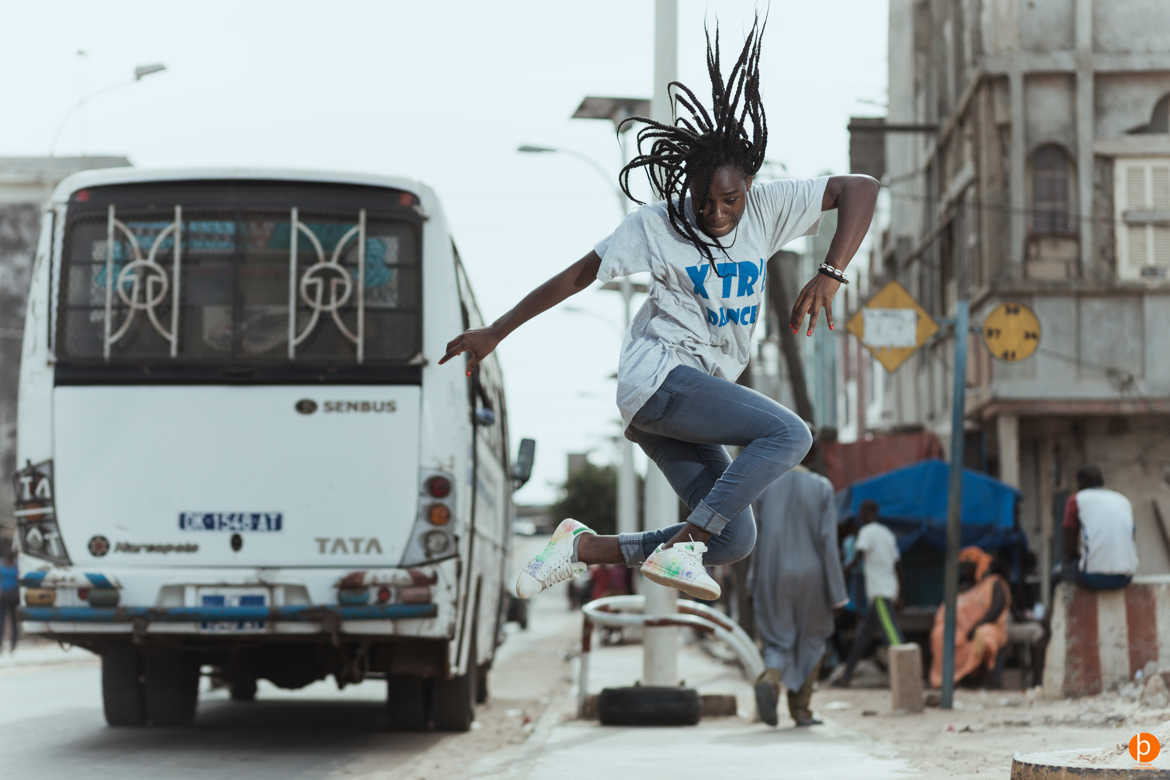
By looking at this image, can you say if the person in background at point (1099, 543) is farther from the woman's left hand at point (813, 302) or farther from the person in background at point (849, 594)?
the woman's left hand at point (813, 302)

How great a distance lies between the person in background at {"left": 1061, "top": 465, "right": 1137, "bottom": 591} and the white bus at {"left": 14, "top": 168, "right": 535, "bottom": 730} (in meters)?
4.86

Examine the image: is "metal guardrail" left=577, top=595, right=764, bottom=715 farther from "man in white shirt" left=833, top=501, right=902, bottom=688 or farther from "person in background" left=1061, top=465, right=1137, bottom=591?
"man in white shirt" left=833, top=501, right=902, bottom=688

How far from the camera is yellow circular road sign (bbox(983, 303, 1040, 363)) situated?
690 inches

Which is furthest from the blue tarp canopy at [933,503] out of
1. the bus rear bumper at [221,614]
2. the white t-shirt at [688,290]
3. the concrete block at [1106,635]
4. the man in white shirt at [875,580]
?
the white t-shirt at [688,290]

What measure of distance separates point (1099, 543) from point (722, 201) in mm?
8642

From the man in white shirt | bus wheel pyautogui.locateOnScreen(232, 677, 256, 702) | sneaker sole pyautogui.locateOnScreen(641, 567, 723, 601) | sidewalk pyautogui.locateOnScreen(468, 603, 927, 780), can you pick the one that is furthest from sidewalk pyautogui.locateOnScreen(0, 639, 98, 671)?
sneaker sole pyautogui.locateOnScreen(641, 567, 723, 601)

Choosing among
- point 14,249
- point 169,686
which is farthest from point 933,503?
point 14,249

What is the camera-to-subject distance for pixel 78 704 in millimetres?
14680

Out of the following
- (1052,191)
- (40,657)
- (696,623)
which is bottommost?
(40,657)

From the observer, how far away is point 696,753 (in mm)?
9836

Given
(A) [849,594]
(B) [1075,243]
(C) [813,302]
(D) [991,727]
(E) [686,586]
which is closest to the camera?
(E) [686,586]

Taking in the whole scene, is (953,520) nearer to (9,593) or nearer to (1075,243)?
(1075,243)

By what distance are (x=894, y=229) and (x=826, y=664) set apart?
1770cm

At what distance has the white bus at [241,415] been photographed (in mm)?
10195
